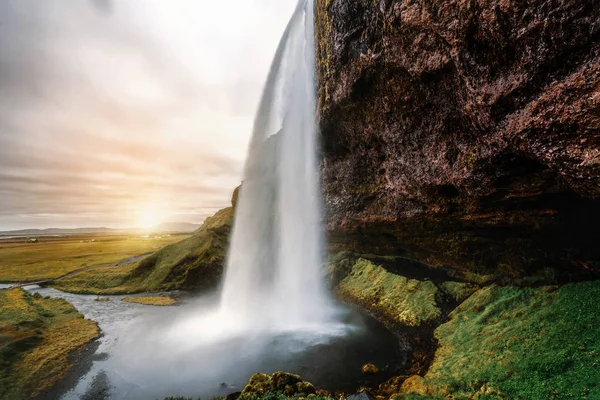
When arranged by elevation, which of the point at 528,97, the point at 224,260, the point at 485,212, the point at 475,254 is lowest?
the point at 224,260

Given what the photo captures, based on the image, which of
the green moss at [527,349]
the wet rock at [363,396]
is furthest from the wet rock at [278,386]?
the green moss at [527,349]

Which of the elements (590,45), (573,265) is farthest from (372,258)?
(590,45)

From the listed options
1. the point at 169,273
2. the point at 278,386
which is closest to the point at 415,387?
the point at 278,386

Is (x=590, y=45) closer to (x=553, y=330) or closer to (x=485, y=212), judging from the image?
(x=485, y=212)

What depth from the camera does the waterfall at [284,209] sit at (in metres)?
29.5

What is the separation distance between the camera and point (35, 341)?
66.5ft

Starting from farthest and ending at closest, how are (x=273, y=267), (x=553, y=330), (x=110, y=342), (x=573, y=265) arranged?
(x=273, y=267) < (x=110, y=342) < (x=573, y=265) < (x=553, y=330)

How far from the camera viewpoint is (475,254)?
70.0ft

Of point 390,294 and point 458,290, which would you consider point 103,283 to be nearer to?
point 390,294

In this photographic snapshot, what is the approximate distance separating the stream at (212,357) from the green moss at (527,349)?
3.86 m

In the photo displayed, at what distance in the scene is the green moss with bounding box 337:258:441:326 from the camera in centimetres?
2161

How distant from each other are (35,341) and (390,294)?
30.7 m

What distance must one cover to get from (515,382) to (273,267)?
30.1 m

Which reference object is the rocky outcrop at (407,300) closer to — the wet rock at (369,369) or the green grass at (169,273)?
the wet rock at (369,369)
